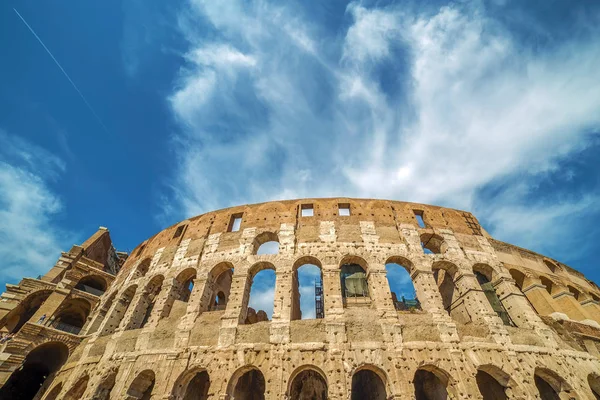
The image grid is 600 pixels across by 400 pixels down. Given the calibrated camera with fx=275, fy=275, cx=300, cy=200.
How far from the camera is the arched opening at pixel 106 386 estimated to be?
10.9 meters

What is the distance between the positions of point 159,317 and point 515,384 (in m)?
14.1

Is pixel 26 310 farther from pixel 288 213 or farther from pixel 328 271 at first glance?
pixel 328 271

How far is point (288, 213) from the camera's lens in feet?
48.5

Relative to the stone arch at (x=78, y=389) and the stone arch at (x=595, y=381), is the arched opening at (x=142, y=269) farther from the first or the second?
the stone arch at (x=595, y=381)

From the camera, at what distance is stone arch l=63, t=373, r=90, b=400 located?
38.5ft

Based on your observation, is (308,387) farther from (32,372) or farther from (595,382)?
(32,372)

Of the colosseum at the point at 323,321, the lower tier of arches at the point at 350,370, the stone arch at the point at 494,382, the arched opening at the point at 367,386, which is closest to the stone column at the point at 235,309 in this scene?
the colosseum at the point at 323,321

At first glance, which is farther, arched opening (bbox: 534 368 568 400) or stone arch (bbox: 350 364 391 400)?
stone arch (bbox: 350 364 391 400)

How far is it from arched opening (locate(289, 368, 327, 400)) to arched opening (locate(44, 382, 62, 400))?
1074 centimetres

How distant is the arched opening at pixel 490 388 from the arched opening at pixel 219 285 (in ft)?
39.0

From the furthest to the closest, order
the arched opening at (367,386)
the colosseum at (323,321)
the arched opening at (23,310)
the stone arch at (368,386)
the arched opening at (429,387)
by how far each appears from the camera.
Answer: the arched opening at (23,310)
the arched opening at (367,386)
the stone arch at (368,386)
the arched opening at (429,387)
the colosseum at (323,321)

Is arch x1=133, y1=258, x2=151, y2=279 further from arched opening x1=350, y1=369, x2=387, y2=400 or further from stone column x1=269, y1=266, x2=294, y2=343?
arched opening x1=350, y1=369, x2=387, y2=400

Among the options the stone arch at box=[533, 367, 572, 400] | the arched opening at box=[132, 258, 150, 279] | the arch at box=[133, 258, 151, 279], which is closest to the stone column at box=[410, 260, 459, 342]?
the stone arch at box=[533, 367, 572, 400]

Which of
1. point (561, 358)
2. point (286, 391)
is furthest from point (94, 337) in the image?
point (561, 358)
